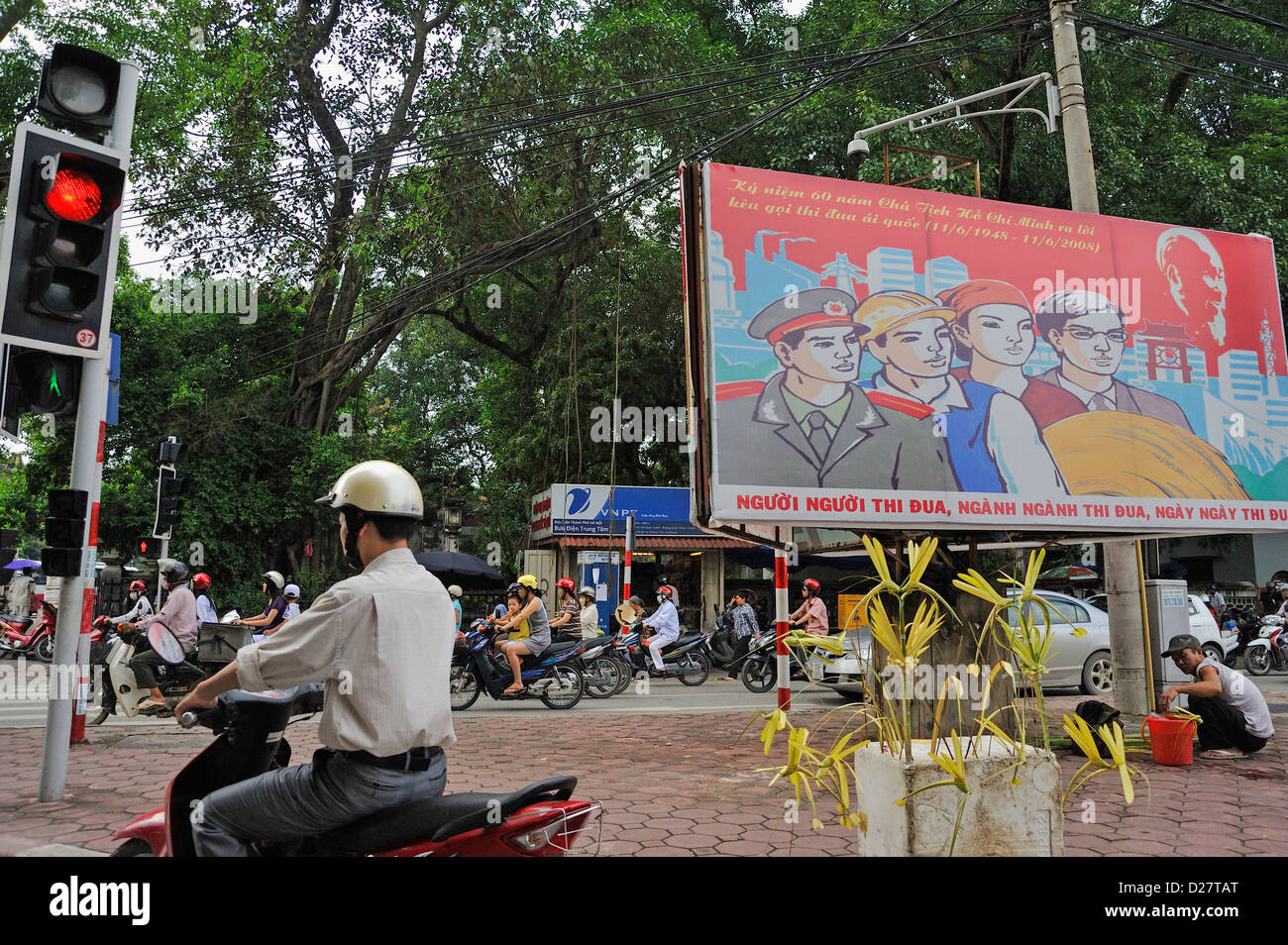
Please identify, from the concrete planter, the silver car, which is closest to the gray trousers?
the concrete planter

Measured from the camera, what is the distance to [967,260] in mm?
6133

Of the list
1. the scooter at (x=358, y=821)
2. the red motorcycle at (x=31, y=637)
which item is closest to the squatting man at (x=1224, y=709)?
the scooter at (x=358, y=821)

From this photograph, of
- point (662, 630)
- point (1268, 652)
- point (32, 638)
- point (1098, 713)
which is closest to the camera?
point (1098, 713)

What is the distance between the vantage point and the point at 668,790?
5957 millimetres

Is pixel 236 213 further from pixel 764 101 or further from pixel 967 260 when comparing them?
pixel 967 260

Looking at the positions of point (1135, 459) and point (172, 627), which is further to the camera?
point (172, 627)

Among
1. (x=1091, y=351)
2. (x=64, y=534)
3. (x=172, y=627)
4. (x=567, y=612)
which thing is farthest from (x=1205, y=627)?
(x=64, y=534)

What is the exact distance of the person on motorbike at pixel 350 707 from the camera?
2.48 m

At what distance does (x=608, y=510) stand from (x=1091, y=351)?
43.9ft

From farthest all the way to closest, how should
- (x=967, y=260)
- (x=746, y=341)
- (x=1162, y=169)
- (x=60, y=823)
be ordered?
(x=1162, y=169) → (x=967, y=260) → (x=746, y=341) → (x=60, y=823)

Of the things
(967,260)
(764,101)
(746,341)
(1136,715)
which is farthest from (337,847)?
(764,101)

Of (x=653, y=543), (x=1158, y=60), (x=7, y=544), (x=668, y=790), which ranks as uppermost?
(x=1158, y=60)

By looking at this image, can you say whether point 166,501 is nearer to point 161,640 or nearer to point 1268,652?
point 161,640

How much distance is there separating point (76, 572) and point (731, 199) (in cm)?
453
